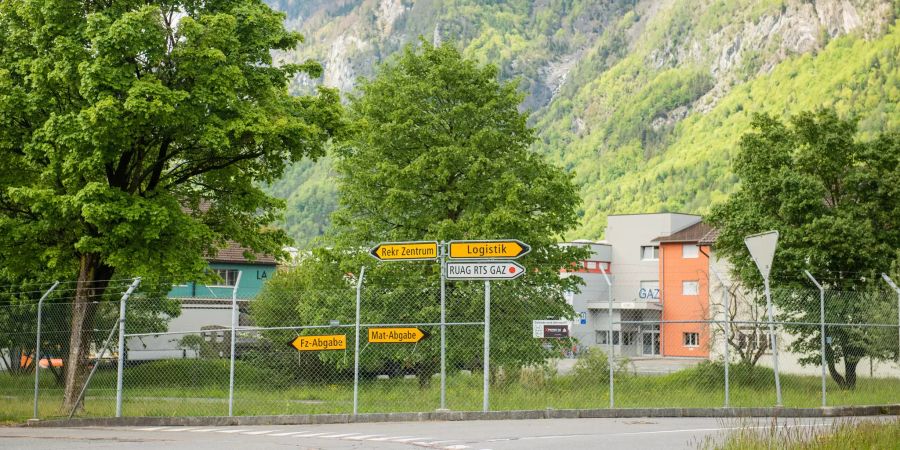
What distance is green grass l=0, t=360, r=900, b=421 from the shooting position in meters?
21.6

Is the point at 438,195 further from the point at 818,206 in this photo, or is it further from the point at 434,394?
the point at 818,206

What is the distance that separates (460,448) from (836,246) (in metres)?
20.8

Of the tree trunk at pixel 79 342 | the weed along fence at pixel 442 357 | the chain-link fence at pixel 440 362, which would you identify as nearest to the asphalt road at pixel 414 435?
the weed along fence at pixel 442 357

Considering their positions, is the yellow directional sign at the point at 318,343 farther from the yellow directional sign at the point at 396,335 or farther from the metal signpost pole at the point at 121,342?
the metal signpost pole at the point at 121,342

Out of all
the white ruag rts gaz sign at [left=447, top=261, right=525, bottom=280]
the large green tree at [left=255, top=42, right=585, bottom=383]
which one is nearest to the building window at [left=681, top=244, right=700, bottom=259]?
the large green tree at [left=255, top=42, right=585, bottom=383]

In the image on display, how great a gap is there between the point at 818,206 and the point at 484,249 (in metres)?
15.1

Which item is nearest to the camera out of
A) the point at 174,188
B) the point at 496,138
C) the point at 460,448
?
the point at 460,448

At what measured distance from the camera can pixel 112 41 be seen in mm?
20312

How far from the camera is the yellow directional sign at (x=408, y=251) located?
68.7ft

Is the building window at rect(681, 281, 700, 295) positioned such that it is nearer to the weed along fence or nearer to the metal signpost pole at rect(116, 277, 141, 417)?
the weed along fence

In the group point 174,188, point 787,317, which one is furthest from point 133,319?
point 787,317

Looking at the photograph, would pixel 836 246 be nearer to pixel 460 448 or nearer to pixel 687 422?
pixel 687 422

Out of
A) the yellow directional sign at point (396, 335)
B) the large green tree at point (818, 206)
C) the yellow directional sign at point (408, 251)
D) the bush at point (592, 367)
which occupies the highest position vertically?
the large green tree at point (818, 206)

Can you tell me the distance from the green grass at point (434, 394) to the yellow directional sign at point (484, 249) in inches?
114
